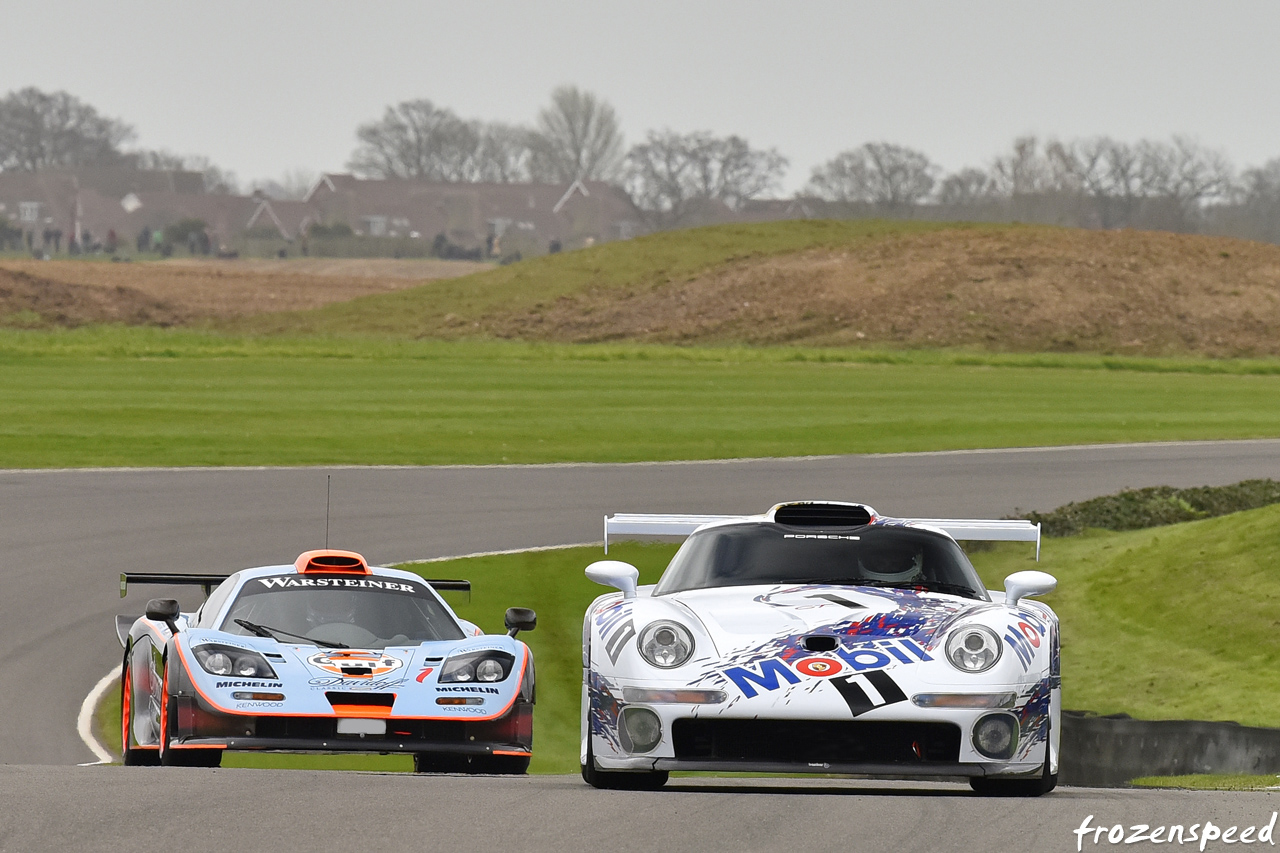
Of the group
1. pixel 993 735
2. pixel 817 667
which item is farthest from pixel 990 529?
pixel 817 667

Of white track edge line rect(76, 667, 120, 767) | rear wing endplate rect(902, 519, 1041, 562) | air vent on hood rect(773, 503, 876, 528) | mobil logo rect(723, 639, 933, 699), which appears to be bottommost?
white track edge line rect(76, 667, 120, 767)

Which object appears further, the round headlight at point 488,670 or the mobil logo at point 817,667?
the round headlight at point 488,670

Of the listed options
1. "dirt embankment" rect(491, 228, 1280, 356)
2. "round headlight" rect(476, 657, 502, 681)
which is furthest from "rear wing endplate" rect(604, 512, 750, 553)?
"dirt embankment" rect(491, 228, 1280, 356)

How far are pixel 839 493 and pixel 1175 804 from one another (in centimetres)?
1880

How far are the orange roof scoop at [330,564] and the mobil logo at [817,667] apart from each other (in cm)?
367

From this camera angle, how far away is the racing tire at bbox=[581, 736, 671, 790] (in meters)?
8.15

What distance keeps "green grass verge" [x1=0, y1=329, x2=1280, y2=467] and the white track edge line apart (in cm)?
1445

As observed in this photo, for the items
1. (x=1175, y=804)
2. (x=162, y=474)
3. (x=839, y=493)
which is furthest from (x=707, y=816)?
(x=162, y=474)

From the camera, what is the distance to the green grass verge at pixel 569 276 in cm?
7675

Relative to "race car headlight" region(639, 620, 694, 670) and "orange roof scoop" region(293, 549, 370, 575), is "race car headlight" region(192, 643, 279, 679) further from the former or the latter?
"race car headlight" region(639, 620, 694, 670)

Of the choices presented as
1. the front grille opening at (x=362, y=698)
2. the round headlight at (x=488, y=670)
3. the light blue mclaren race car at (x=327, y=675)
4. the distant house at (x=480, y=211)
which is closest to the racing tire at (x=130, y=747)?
the light blue mclaren race car at (x=327, y=675)

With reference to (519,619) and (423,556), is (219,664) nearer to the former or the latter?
(519,619)

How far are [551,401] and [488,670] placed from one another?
32.0 m

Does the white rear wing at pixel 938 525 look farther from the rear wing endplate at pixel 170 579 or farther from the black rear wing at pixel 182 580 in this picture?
the rear wing endplate at pixel 170 579
